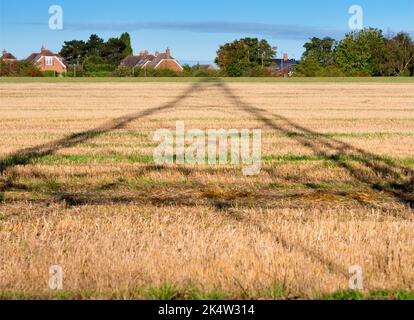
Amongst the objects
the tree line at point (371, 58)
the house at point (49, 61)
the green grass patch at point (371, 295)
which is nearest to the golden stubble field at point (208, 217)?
the green grass patch at point (371, 295)

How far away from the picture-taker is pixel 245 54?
344 ft

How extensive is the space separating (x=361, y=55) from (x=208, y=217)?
3402 inches

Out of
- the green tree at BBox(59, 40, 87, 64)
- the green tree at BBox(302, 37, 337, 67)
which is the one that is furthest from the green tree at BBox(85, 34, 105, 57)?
the green tree at BBox(302, 37, 337, 67)

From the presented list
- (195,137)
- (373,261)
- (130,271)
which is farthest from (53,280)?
(195,137)

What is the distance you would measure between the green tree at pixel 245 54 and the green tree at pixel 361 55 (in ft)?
45.8

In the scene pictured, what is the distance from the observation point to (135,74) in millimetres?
85188

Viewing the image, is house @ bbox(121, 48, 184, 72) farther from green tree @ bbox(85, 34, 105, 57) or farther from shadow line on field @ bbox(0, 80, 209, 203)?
shadow line on field @ bbox(0, 80, 209, 203)

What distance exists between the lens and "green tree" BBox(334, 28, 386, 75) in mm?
90025

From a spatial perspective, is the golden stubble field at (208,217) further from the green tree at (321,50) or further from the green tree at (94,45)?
the green tree at (94,45)

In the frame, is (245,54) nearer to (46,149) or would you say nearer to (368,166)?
(46,149)

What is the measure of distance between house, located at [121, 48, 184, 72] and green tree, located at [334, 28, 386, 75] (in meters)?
37.1

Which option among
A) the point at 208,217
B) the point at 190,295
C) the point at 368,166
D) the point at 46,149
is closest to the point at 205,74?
the point at 46,149
